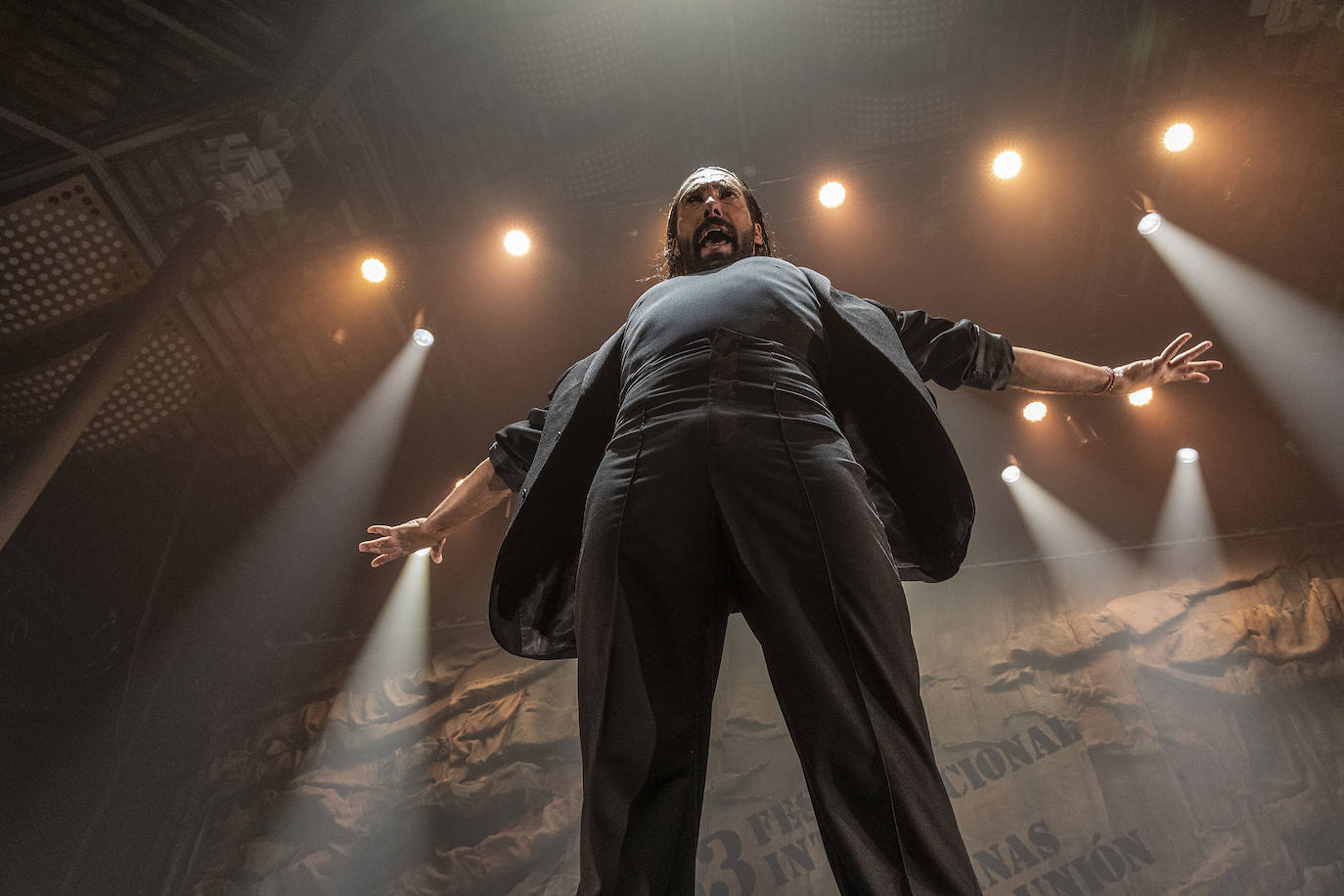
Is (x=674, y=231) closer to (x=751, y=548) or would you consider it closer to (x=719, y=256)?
(x=719, y=256)

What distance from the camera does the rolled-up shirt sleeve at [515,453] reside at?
1.75 meters

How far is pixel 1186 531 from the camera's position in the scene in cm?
439

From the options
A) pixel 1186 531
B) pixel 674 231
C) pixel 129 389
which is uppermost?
pixel 129 389

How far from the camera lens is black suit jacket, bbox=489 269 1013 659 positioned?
56.4 inches

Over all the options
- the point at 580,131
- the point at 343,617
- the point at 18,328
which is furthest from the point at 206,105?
the point at 343,617

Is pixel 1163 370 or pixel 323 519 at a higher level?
pixel 323 519

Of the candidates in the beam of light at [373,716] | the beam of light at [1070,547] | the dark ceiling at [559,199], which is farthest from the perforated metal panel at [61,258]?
the beam of light at [1070,547]

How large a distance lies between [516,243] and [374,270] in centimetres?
85

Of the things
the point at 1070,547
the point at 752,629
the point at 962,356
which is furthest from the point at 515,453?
the point at 1070,547

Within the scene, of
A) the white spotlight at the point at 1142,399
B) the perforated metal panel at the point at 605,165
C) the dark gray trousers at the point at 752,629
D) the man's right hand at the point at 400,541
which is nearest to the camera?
the dark gray trousers at the point at 752,629

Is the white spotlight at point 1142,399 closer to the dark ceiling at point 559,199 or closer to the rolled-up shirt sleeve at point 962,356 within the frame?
the dark ceiling at point 559,199

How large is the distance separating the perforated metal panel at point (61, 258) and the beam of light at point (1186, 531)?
5869mm

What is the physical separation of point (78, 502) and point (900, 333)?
15.4 feet

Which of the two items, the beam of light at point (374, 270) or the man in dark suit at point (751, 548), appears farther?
the beam of light at point (374, 270)
